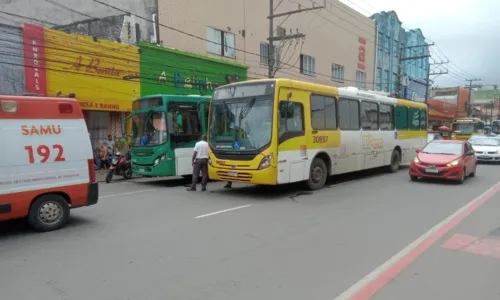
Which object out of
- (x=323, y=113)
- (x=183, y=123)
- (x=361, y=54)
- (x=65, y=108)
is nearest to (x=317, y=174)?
(x=323, y=113)

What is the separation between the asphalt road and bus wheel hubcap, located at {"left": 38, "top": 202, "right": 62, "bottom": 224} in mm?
276

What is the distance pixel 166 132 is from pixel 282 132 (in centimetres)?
442

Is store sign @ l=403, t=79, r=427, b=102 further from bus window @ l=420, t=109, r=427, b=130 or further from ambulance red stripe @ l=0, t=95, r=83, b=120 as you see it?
ambulance red stripe @ l=0, t=95, r=83, b=120

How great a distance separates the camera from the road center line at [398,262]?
4.20 m

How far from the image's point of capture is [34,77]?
14.8 meters

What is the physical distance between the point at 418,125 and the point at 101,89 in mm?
14321

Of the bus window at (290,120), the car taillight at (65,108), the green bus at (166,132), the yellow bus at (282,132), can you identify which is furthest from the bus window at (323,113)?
the car taillight at (65,108)

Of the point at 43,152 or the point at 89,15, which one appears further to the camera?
the point at 89,15

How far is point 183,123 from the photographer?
12.9 metres

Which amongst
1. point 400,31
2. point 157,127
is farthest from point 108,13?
point 400,31

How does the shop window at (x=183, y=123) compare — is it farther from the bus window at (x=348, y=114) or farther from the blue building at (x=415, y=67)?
the blue building at (x=415, y=67)

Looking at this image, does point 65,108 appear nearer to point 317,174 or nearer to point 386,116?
point 317,174

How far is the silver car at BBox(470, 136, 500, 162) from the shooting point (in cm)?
1961

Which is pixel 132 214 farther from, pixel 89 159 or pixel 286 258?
pixel 286 258
